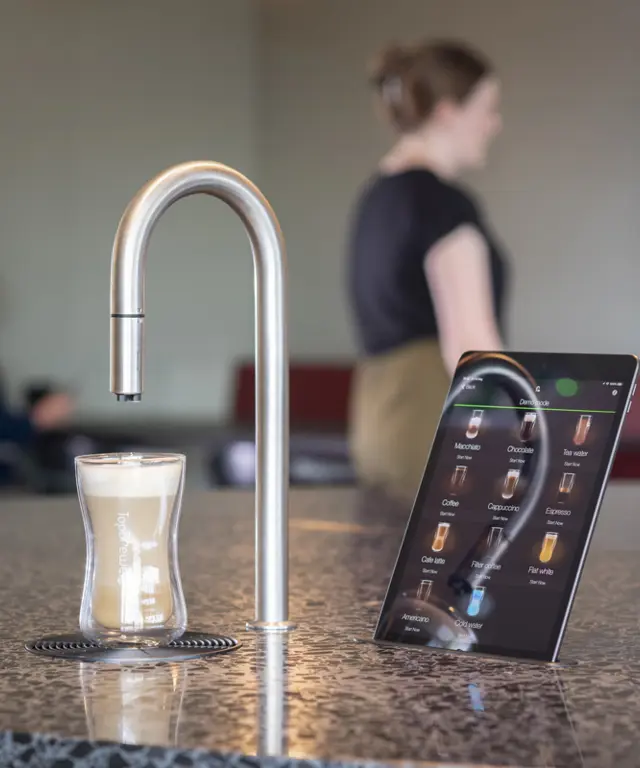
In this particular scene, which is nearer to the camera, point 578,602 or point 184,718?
point 184,718

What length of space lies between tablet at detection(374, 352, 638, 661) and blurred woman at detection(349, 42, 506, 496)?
5.53ft

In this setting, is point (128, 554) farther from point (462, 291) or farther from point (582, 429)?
point (462, 291)

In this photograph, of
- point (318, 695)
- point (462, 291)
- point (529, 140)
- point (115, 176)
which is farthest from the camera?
point (115, 176)

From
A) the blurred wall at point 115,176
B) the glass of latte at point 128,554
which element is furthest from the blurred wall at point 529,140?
the glass of latte at point 128,554

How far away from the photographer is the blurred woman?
8.68 feet

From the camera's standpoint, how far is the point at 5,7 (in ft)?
19.2

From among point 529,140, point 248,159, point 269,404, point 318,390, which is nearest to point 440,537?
point 269,404

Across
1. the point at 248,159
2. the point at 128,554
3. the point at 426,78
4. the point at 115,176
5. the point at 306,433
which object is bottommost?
the point at 306,433

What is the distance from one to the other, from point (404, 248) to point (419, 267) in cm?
5

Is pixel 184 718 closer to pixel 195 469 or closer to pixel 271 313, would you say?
pixel 271 313

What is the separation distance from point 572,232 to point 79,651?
220 inches

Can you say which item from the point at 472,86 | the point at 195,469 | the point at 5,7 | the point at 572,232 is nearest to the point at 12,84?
the point at 5,7

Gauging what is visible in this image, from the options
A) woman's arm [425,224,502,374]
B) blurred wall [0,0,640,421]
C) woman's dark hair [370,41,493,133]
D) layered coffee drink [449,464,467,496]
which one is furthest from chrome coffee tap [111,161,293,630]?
blurred wall [0,0,640,421]

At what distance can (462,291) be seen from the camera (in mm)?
2645
